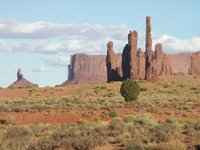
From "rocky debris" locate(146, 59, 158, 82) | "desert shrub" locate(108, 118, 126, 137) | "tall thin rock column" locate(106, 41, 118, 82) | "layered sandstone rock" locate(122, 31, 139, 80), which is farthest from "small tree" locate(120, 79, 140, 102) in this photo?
"tall thin rock column" locate(106, 41, 118, 82)

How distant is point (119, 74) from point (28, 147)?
251 feet

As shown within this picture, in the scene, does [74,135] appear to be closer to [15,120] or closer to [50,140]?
[50,140]

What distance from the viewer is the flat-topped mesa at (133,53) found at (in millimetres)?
85812

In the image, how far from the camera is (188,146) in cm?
1572

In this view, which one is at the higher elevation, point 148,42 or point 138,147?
point 148,42

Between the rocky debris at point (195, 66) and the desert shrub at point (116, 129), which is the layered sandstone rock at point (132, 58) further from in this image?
the desert shrub at point (116, 129)

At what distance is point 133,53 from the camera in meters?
86.7

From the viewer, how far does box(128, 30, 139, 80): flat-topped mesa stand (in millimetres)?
85812

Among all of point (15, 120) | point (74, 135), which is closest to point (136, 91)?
point (15, 120)

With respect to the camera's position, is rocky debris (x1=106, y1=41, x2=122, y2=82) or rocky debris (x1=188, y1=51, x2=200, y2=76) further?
rocky debris (x1=188, y1=51, x2=200, y2=76)

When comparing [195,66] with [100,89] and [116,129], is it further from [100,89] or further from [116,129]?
[116,129]

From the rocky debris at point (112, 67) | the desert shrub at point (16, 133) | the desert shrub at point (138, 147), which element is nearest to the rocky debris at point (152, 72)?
the rocky debris at point (112, 67)

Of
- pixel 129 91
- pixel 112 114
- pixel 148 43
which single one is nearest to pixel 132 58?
pixel 148 43

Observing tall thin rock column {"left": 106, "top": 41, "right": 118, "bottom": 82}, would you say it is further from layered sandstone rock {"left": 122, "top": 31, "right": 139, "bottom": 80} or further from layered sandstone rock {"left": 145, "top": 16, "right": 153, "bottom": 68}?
layered sandstone rock {"left": 145, "top": 16, "right": 153, "bottom": 68}
